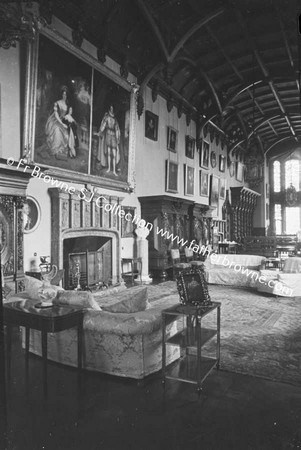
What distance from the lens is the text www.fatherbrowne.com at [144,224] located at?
6812 millimetres

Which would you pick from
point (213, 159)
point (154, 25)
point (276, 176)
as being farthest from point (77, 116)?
point (276, 176)

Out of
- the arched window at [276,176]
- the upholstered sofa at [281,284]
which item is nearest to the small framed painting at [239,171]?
the arched window at [276,176]

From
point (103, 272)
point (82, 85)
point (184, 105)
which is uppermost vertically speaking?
point (184, 105)

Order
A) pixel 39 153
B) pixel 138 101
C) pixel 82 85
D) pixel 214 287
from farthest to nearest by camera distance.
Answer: pixel 138 101
pixel 214 287
pixel 82 85
pixel 39 153

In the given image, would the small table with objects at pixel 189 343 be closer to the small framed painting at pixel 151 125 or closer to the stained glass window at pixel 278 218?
the small framed painting at pixel 151 125

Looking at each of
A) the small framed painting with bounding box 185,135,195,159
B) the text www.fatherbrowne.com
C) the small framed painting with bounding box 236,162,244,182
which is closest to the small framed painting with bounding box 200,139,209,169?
the small framed painting with bounding box 185,135,195,159

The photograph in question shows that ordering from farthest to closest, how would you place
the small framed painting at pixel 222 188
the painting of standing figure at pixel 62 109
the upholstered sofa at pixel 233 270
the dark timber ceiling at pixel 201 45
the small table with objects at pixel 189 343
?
the small framed painting at pixel 222 188, the upholstered sofa at pixel 233 270, the dark timber ceiling at pixel 201 45, the painting of standing figure at pixel 62 109, the small table with objects at pixel 189 343

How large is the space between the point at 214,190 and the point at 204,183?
1153 mm

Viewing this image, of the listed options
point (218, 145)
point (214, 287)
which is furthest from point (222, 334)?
point (218, 145)

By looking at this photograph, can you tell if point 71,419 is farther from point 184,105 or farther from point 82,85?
point 184,105

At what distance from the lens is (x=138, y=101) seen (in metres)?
10.2

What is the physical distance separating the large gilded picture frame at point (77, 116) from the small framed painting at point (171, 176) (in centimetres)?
246

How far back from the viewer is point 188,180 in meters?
13.6

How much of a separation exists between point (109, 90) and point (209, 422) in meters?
7.57
